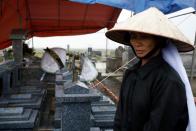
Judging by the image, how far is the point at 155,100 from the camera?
1820 mm

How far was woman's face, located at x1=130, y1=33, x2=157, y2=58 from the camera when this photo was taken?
6.37 ft

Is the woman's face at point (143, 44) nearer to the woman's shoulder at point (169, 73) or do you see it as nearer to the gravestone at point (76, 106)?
the woman's shoulder at point (169, 73)

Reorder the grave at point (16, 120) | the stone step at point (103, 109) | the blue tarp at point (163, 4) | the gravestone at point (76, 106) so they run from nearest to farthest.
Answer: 1. the gravestone at point (76, 106)
2. the grave at point (16, 120)
3. the stone step at point (103, 109)
4. the blue tarp at point (163, 4)

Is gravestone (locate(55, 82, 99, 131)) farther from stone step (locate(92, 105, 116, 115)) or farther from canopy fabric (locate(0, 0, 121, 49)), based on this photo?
canopy fabric (locate(0, 0, 121, 49))

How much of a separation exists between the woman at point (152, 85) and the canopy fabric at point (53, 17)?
8033mm

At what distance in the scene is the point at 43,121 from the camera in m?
5.30

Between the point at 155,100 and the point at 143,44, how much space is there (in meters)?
0.37

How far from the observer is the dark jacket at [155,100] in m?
1.78

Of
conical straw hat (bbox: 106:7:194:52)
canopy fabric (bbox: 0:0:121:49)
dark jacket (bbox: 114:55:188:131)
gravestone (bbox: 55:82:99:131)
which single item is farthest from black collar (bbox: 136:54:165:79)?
canopy fabric (bbox: 0:0:121:49)

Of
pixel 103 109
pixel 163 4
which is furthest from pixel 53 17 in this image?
pixel 103 109

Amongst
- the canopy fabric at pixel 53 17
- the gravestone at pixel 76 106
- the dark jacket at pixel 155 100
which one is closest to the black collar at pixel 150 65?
the dark jacket at pixel 155 100

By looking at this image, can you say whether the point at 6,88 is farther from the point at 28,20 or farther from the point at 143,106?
the point at 28,20

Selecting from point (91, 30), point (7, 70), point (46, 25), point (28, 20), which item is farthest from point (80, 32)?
point (7, 70)

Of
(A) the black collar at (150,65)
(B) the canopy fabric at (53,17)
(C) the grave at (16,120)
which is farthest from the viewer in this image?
(B) the canopy fabric at (53,17)
